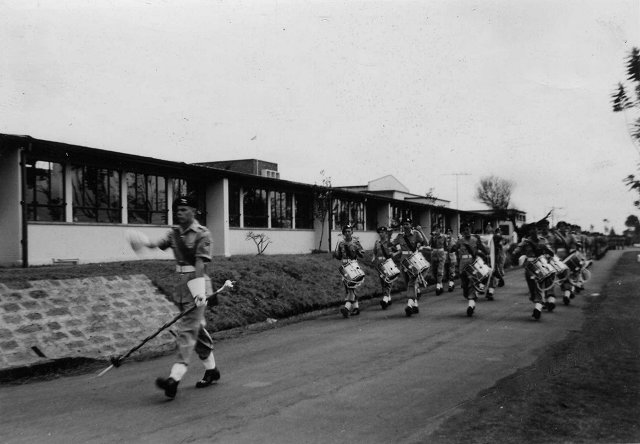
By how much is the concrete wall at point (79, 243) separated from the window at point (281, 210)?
985 centimetres

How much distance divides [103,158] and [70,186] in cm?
153

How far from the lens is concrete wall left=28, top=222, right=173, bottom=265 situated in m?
18.3

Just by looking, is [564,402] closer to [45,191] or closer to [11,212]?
[11,212]

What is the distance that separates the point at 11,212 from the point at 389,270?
1111 centimetres

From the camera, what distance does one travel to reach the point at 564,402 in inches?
239

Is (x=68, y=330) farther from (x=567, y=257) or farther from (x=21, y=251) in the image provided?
(x=567, y=257)

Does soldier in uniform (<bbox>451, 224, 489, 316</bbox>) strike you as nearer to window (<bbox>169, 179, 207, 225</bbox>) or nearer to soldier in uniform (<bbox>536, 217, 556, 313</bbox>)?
soldier in uniform (<bbox>536, 217, 556, 313</bbox>)

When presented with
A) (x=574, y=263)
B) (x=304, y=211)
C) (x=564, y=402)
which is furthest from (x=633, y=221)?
(x=304, y=211)

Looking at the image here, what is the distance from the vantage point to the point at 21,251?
17.5 m

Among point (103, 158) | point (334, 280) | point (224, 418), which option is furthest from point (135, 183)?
point (224, 418)

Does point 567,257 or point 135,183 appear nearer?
point 567,257

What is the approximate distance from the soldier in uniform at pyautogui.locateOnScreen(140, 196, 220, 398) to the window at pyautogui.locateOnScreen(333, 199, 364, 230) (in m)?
29.8

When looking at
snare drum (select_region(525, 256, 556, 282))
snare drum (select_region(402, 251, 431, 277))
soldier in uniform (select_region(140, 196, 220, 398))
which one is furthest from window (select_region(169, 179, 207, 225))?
soldier in uniform (select_region(140, 196, 220, 398))

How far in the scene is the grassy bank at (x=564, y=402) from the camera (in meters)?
5.09
